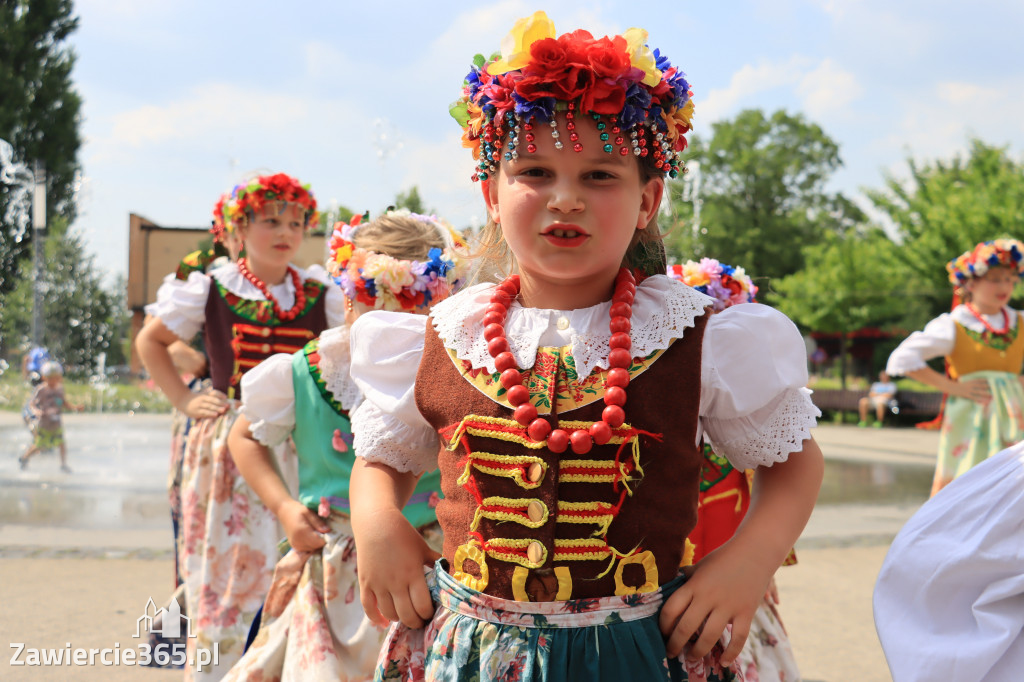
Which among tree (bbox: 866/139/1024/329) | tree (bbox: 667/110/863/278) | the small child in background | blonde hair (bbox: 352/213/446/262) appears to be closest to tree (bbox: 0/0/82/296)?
the small child in background

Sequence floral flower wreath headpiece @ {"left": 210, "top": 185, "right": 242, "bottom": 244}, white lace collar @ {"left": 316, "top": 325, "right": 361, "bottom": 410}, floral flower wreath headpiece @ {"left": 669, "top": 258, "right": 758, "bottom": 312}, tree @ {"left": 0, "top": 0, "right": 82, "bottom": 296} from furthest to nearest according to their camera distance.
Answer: tree @ {"left": 0, "top": 0, "right": 82, "bottom": 296}, floral flower wreath headpiece @ {"left": 210, "top": 185, "right": 242, "bottom": 244}, floral flower wreath headpiece @ {"left": 669, "top": 258, "right": 758, "bottom": 312}, white lace collar @ {"left": 316, "top": 325, "right": 361, "bottom": 410}

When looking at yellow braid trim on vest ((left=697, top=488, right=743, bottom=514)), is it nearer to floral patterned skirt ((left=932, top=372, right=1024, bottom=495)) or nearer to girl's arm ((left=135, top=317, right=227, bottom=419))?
girl's arm ((left=135, top=317, right=227, bottom=419))

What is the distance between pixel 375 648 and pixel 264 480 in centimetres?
61

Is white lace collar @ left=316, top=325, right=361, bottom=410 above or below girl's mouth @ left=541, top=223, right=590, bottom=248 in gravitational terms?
below

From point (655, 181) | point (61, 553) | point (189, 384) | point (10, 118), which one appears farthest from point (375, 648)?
point (10, 118)

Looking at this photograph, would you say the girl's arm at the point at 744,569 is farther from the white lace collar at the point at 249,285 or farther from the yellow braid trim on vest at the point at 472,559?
the white lace collar at the point at 249,285

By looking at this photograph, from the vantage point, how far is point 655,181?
1.64 m

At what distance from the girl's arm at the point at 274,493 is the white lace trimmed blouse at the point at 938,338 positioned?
4.68m

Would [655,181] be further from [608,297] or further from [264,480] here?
[264,480]

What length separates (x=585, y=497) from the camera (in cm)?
140

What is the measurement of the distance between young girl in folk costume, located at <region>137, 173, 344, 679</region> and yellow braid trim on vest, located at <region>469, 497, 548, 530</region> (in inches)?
97.7

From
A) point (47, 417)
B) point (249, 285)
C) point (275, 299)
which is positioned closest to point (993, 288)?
point (275, 299)

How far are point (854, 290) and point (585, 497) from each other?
2356 cm

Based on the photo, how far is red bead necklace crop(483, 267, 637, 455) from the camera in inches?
54.6
